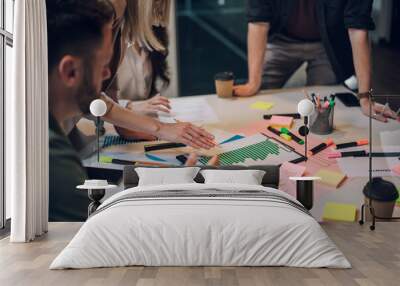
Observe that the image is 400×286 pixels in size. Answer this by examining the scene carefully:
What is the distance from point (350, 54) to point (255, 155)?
1675mm

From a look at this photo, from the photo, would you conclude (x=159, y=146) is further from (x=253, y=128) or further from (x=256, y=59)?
(x=256, y=59)

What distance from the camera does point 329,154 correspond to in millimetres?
6926

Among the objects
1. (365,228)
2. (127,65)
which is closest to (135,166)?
(127,65)

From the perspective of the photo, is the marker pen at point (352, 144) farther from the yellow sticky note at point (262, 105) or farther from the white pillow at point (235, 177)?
the white pillow at point (235, 177)

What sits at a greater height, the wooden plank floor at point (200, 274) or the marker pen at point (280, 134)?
the marker pen at point (280, 134)

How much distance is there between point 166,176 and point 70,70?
184 cm

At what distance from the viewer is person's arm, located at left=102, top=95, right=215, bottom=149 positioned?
7.04 metres

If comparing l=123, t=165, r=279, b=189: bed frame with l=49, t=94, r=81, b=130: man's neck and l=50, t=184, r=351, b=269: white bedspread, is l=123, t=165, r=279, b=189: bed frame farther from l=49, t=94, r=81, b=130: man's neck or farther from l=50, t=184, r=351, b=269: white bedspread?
l=50, t=184, r=351, b=269: white bedspread

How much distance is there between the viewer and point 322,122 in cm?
697

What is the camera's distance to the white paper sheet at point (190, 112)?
7.07 m

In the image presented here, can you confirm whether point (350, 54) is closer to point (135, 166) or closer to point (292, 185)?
point (292, 185)

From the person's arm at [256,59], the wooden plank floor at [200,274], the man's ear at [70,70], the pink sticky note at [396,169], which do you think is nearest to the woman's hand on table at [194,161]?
the person's arm at [256,59]

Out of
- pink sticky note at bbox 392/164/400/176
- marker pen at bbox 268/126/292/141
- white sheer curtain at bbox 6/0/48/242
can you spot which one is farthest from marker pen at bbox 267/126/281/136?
white sheer curtain at bbox 6/0/48/242

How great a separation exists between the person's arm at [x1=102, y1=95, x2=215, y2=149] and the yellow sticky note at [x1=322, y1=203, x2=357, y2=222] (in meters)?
1.56
